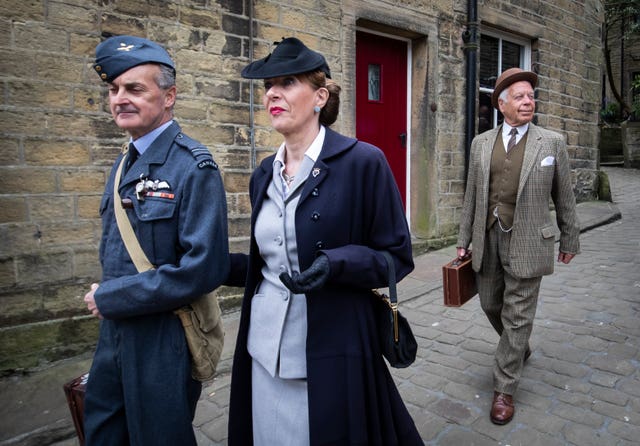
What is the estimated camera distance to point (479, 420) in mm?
2971

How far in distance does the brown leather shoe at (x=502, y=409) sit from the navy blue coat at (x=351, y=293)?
1271mm

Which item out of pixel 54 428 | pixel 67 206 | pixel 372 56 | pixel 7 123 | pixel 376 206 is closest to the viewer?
pixel 376 206

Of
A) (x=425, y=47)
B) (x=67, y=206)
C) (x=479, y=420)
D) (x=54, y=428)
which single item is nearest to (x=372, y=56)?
(x=425, y=47)

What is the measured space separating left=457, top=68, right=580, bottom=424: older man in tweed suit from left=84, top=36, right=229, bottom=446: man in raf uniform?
198 cm

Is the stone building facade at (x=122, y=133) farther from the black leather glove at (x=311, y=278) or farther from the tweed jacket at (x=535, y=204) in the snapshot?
the black leather glove at (x=311, y=278)

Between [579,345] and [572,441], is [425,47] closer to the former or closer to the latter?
[579,345]

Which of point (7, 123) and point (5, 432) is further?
point (7, 123)

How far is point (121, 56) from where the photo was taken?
1.77 meters

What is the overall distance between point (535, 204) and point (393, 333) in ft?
5.69

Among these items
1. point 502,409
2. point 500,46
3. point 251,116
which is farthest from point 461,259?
point 500,46

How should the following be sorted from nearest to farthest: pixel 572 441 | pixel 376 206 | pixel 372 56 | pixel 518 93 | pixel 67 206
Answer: pixel 376 206 < pixel 572 441 < pixel 518 93 < pixel 67 206 < pixel 372 56

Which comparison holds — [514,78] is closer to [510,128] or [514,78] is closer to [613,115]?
[510,128]

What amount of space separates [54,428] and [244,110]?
3.14m

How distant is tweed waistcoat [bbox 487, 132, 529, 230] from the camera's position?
3131 mm
